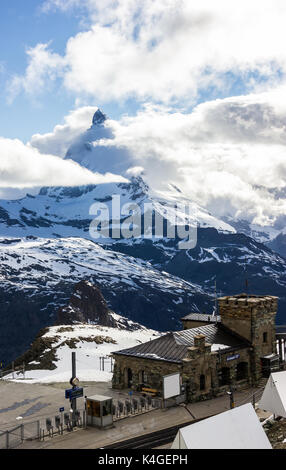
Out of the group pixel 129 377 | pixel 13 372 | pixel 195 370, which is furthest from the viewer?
pixel 13 372

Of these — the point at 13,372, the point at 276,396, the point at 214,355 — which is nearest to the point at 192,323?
the point at 214,355

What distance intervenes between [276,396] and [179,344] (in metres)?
13.0

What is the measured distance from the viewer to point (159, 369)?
149ft

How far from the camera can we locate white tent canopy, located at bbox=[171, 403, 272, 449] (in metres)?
21.4

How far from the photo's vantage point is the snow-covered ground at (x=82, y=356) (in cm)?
5718

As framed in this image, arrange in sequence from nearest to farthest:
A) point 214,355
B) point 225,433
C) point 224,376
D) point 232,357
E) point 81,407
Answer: point 225,433 → point 81,407 → point 214,355 → point 224,376 → point 232,357

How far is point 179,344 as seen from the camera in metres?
47.7

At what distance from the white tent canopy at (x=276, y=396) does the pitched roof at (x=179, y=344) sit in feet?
29.8

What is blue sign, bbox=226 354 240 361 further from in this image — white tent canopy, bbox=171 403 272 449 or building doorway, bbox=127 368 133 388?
white tent canopy, bbox=171 403 272 449

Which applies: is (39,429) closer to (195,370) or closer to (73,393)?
(73,393)

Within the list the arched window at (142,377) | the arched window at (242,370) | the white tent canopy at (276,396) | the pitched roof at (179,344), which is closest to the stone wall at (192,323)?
the pitched roof at (179,344)

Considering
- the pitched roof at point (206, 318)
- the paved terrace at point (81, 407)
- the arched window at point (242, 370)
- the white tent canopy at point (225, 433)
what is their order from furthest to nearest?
the pitched roof at point (206, 318) < the arched window at point (242, 370) < the paved terrace at point (81, 407) < the white tent canopy at point (225, 433)

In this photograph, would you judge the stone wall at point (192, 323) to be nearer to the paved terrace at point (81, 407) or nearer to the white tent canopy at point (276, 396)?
the paved terrace at point (81, 407)

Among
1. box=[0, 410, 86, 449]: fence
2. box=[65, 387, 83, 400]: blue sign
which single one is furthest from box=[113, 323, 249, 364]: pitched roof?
box=[0, 410, 86, 449]: fence
